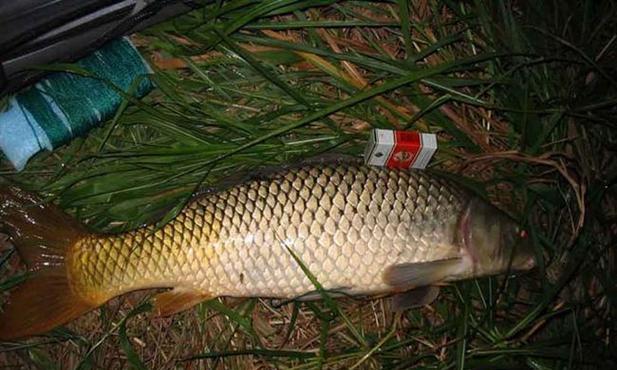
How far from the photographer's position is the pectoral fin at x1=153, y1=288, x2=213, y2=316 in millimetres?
2217

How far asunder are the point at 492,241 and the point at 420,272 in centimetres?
30

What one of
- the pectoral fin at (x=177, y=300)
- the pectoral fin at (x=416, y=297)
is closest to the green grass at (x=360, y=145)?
the pectoral fin at (x=416, y=297)

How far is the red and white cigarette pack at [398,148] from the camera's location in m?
2.11

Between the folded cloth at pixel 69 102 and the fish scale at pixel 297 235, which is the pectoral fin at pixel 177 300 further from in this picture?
the folded cloth at pixel 69 102

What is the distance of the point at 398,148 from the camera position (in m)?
2.13

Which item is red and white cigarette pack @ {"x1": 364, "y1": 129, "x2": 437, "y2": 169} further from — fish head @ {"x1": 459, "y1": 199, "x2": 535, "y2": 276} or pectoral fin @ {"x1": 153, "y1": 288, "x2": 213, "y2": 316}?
pectoral fin @ {"x1": 153, "y1": 288, "x2": 213, "y2": 316}

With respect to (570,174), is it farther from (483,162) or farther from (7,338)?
(7,338)

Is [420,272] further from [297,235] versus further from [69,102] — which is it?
[69,102]

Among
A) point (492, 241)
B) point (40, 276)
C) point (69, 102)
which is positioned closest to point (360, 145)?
point (492, 241)

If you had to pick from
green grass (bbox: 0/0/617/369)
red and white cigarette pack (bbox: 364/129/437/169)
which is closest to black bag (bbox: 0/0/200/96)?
green grass (bbox: 0/0/617/369)

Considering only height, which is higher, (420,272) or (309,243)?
(309,243)

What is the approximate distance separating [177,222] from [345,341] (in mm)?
864

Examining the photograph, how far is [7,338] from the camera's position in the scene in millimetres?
2262

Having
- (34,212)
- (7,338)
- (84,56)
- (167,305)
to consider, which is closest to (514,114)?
(167,305)
